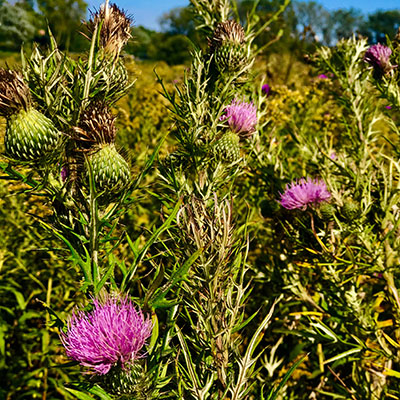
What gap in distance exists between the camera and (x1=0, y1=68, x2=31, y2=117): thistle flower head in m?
0.72

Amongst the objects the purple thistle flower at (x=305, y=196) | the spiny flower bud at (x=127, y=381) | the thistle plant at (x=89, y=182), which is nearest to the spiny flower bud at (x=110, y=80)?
the thistle plant at (x=89, y=182)

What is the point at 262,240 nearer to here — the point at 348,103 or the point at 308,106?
the point at 348,103

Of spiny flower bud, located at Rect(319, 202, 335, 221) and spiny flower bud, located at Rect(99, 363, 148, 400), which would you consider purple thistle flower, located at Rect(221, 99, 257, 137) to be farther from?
spiny flower bud, located at Rect(99, 363, 148, 400)

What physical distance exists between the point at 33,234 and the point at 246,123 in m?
1.54

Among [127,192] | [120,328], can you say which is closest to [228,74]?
[127,192]

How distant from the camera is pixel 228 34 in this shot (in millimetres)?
1085

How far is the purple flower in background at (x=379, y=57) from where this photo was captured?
5.04 ft

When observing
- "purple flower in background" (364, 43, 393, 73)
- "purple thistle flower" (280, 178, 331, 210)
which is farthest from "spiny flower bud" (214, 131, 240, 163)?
"purple flower in background" (364, 43, 393, 73)

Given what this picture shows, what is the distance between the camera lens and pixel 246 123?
123cm

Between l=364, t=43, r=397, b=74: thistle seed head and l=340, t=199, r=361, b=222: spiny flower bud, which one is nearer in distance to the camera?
l=340, t=199, r=361, b=222: spiny flower bud

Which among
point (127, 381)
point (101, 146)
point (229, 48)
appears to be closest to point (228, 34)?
point (229, 48)

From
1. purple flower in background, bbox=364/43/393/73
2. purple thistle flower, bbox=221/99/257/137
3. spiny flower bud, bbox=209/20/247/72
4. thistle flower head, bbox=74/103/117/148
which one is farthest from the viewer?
purple flower in background, bbox=364/43/393/73

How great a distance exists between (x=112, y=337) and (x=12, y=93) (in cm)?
50

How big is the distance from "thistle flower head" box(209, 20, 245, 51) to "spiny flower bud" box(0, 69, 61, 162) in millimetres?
573
